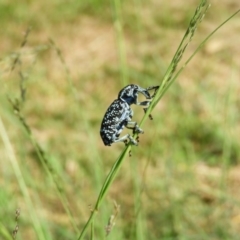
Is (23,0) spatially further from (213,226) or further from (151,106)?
(151,106)

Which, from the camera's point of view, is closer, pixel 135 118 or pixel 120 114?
pixel 120 114

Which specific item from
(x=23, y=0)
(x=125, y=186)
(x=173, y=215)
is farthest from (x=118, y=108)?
(x=23, y=0)

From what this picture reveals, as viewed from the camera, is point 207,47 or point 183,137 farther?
point 207,47

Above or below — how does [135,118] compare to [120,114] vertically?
above

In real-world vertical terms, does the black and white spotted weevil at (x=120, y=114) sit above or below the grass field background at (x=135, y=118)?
below

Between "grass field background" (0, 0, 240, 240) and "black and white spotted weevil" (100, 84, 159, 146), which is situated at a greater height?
"grass field background" (0, 0, 240, 240)

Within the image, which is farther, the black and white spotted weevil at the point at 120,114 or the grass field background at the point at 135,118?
the grass field background at the point at 135,118

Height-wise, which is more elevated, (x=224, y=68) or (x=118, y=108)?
(x=224, y=68)

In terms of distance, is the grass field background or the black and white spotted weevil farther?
the grass field background
